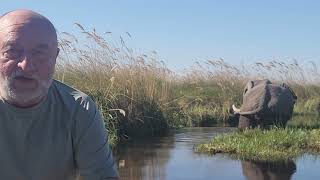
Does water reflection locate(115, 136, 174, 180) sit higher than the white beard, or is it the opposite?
the white beard

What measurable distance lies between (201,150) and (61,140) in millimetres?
6813

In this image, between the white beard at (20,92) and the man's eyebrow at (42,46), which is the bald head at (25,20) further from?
the white beard at (20,92)

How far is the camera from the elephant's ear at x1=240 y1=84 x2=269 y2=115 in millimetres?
11906

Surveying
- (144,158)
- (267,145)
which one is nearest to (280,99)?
(267,145)

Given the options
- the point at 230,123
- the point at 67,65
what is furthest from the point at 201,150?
the point at 230,123

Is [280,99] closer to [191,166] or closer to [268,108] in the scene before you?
[268,108]

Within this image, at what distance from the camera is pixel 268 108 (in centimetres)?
1188

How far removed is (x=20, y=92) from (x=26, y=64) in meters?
0.11

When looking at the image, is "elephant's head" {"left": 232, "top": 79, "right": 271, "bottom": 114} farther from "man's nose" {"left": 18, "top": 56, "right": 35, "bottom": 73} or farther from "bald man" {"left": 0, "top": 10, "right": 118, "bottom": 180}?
"man's nose" {"left": 18, "top": 56, "right": 35, "bottom": 73}

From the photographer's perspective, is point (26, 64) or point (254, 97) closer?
point (26, 64)

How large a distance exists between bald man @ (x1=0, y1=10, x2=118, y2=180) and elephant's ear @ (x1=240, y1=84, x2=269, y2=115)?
9.65 meters

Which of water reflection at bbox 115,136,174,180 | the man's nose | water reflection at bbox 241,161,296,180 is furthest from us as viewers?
water reflection at bbox 115,136,174,180

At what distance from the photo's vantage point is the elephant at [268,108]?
11.8 metres

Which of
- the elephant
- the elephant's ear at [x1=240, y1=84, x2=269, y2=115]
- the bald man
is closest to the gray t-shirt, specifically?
the bald man
